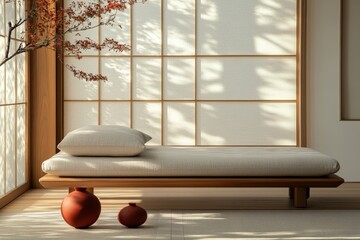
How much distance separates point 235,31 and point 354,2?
102cm

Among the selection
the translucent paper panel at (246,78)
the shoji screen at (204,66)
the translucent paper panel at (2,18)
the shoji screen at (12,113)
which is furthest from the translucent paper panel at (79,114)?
the translucent paper panel at (2,18)

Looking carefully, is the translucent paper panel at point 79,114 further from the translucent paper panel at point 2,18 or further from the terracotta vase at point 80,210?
the terracotta vase at point 80,210

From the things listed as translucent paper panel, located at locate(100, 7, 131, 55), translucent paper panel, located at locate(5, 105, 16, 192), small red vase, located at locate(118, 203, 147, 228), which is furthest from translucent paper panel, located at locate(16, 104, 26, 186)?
small red vase, located at locate(118, 203, 147, 228)

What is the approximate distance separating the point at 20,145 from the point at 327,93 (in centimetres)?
251

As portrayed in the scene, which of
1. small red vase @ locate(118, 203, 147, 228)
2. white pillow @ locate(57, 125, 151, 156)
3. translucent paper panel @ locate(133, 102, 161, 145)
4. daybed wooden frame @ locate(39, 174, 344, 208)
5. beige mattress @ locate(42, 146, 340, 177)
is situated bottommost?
small red vase @ locate(118, 203, 147, 228)

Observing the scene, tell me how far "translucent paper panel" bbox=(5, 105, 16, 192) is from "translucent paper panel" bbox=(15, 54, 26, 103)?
0.21 m

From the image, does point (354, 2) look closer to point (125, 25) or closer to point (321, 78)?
point (321, 78)

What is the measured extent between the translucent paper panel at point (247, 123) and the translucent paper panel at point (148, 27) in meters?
0.63

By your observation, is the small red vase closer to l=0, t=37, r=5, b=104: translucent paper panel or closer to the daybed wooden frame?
the daybed wooden frame

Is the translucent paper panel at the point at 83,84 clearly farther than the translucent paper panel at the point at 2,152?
Yes

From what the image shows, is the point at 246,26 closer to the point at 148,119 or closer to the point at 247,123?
the point at 247,123

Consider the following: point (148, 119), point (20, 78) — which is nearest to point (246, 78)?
point (148, 119)

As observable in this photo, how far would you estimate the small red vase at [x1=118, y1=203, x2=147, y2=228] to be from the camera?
4.29m

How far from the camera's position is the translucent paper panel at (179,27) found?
637 centimetres
